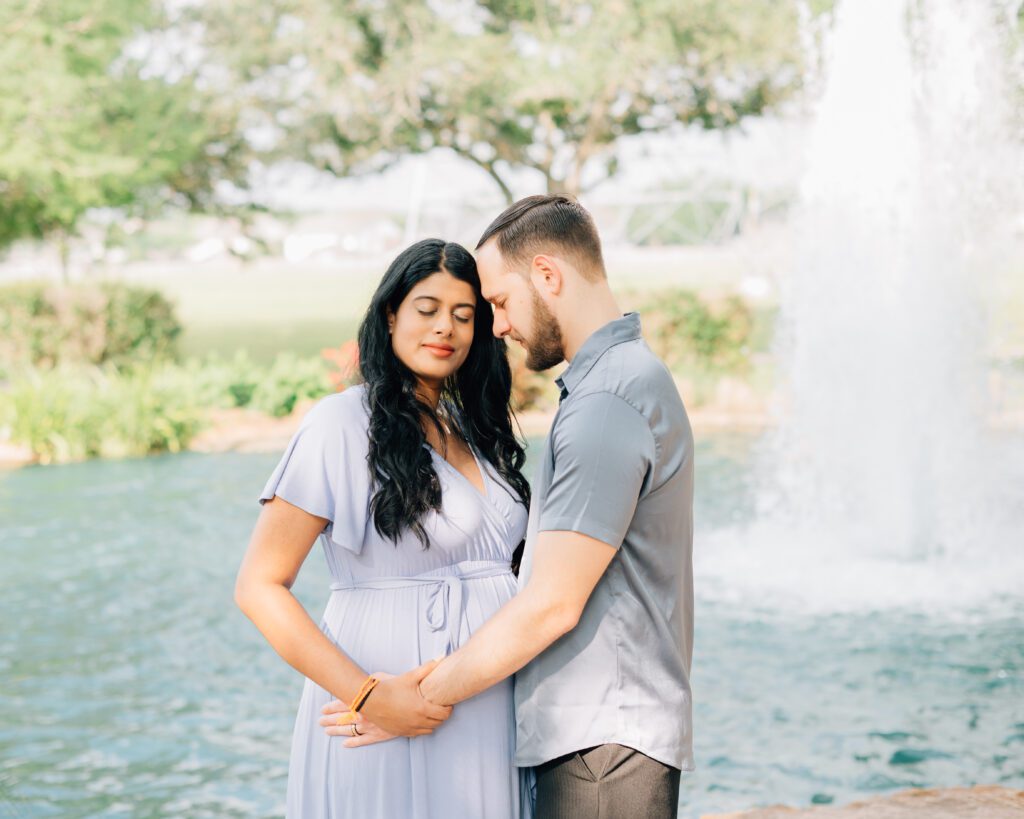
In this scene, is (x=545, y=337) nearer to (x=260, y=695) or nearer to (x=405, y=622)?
(x=405, y=622)

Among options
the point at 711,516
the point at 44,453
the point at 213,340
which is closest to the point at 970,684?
the point at 711,516

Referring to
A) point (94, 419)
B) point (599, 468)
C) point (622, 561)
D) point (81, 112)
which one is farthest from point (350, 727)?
point (81, 112)

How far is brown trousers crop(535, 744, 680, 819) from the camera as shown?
2.36 m

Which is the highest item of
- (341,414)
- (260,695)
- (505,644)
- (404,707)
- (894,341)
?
(894,341)

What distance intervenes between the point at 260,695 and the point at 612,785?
4852 millimetres

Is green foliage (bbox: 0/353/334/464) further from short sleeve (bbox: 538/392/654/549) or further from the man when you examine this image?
short sleeve (bbox: 538/392/654/549)

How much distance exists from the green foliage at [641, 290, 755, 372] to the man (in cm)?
1629

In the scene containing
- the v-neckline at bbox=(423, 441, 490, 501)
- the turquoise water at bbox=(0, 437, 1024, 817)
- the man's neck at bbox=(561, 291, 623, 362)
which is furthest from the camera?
the turquoise water at bbox=(0, 437, 1024, 817)

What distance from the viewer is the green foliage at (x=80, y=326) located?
18.8 m

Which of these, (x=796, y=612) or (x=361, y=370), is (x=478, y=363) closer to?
(x=361, y=370)

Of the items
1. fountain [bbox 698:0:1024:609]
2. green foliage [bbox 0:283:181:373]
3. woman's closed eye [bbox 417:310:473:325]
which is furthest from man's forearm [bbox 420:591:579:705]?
green foliage [bbox 0:283:181:373]

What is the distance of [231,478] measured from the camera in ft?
43.2

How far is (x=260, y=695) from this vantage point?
685cm

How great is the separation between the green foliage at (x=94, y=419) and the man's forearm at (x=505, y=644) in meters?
13.1
